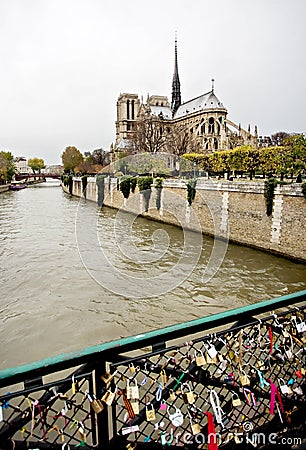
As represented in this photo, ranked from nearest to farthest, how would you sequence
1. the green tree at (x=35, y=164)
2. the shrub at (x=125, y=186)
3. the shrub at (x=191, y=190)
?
the shrub at (x=191, y=190)
the shrub at (x=125, y=186)
the green tree at (x=35, y=164)

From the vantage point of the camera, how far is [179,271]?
32.8 feet

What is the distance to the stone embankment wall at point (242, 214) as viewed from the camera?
36.9ft

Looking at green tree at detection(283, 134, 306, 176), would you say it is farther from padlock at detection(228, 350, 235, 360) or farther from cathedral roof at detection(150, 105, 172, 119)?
cathedral roof at detection(150, 105, 172, 119)

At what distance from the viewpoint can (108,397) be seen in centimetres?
151

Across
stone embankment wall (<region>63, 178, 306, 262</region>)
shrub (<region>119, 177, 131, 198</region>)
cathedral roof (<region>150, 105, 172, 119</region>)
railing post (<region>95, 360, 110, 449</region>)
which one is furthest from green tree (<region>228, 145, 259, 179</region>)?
cathedral roof (<region>150, 105, 172, 119</region>)

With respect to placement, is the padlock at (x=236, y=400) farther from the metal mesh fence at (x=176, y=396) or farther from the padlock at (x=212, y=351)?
the padlock at (x=212, y=351)

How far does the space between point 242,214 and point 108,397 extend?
41.6 feet

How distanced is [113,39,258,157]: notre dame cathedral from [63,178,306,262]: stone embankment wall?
25.8 m

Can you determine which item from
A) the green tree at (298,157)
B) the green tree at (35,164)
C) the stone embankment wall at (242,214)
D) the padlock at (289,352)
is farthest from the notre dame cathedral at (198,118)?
the green tree at (35,164)

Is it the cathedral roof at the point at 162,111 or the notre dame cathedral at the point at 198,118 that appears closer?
the notre dame cathedral at the point at 198,118

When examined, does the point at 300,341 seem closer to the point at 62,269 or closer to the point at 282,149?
the point at 62,269

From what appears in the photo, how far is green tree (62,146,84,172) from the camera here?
2564 inches

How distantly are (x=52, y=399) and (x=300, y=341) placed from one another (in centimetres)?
154

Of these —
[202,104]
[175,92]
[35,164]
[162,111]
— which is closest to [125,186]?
[202,104]
